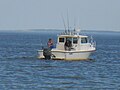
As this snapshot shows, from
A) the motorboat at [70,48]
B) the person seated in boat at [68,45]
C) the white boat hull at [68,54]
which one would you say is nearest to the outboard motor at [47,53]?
the motorboat at [70,48]

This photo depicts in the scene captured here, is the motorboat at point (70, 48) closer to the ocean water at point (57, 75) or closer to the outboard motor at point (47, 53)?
the outboard motor at point (47, 53)

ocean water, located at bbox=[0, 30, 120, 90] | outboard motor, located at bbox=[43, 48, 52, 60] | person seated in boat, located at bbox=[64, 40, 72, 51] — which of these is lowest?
ocean water, located at bbox=[0, 30, 120, 90]

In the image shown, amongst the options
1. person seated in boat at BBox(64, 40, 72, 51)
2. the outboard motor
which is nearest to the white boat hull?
the outboard motor

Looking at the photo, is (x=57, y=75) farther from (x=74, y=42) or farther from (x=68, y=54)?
(x=74, y=42)

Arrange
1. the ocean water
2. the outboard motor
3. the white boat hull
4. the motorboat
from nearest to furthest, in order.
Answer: the ocean water → the outboard motor → the white boat hull → the motorboat

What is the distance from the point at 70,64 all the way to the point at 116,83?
14.4 metres

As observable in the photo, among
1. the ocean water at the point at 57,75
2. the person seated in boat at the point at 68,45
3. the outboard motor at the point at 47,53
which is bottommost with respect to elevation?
the ocean water at the point at 57,75

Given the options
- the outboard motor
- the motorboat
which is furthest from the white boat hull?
the outboard motor

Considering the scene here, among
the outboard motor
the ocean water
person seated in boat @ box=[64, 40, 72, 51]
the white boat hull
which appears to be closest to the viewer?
the ocean water

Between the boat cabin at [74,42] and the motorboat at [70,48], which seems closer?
the motorboat at [70,48]

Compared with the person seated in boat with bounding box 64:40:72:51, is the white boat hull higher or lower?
lower

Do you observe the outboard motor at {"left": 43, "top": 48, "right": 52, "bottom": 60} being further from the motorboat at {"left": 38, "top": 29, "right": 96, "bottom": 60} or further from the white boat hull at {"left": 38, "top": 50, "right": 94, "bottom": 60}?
the white boat hull at {"left": 38, "top": 50, "right": 94, "bottom": 60}

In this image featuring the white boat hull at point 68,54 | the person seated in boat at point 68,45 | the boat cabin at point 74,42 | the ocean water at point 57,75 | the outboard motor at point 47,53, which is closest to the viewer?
the ocean water at point 57,75

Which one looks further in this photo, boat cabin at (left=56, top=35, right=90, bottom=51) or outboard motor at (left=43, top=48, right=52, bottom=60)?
boat cabin at (left=56, top=35, right=90, bottom=51)
